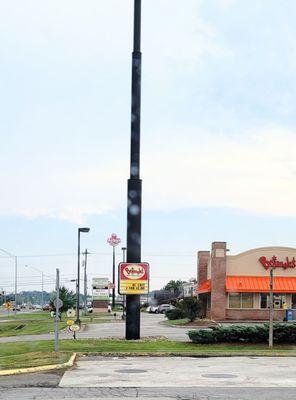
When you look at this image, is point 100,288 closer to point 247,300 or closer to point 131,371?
point 247,300

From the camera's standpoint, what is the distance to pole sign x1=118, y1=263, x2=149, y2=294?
2489cm

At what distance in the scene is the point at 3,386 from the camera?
12594mm

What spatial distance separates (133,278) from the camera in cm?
2503

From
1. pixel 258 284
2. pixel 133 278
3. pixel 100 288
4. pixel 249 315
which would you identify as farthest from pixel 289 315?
pixel 100 288

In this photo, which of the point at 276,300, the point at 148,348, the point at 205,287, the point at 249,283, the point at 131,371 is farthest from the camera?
the point at 205,287

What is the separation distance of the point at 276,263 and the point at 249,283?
2.83 m

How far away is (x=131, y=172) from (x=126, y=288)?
4.54 metres

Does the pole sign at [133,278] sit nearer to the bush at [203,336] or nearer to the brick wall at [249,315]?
the bush at [203,336]

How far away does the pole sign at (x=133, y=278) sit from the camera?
2489cm

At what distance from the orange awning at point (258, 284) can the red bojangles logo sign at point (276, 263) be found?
2.91 feet

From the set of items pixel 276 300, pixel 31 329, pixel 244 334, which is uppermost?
pixel 244 334

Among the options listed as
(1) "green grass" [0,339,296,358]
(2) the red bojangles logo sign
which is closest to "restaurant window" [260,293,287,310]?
(2) the red bojangles logo sign

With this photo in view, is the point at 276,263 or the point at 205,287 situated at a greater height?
the point at 276,263

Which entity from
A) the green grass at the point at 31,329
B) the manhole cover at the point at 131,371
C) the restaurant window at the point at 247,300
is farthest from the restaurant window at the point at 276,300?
the manhole cover at the point at 131,371
